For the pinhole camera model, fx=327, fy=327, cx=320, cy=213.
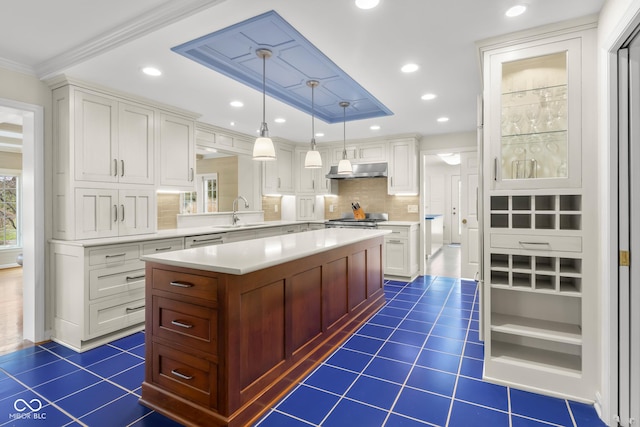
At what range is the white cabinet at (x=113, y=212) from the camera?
10.4 feet

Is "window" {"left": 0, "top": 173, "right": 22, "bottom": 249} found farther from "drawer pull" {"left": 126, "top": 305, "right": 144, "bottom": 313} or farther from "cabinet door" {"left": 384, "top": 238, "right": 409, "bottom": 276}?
"cabinet door" {"left": 384, "top": 238, "right": 409, "bottom": 276}

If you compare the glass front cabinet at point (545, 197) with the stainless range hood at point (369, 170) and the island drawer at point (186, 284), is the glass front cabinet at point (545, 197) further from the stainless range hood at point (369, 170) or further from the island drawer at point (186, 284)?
the stainless range hood at point (369, 170)

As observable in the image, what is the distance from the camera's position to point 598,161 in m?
2.06

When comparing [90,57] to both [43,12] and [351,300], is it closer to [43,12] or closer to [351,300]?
[43,12]

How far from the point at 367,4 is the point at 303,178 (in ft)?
15.0

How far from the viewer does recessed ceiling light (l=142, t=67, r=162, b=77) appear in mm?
2872

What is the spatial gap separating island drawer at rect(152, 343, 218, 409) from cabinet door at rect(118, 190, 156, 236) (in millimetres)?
1898

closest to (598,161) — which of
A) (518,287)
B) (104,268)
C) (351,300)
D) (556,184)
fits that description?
(556,184)

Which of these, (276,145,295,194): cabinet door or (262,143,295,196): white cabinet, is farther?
(276,145,295,194): cabinet door

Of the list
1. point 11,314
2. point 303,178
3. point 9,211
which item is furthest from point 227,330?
point 9,211

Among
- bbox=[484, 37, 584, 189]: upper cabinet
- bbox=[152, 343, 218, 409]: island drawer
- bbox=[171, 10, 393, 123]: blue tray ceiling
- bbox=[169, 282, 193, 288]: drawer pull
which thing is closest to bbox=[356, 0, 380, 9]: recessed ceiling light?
bbox=[171, 10, 393, 123]: blue tray ceiling

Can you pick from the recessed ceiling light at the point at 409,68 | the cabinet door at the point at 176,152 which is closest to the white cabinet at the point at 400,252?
the recessed ceiling light at the point at 409,68

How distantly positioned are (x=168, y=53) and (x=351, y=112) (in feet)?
8.48

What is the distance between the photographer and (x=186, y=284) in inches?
77.0
